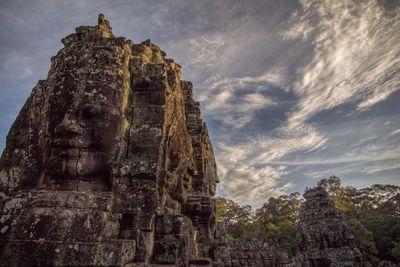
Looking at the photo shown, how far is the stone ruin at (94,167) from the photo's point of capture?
278 cm

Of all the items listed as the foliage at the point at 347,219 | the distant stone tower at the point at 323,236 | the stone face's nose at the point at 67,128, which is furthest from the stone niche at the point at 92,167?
the foliage at the point at 347,219

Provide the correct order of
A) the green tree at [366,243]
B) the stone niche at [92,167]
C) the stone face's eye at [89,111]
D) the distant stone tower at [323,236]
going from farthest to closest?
1. the green tree at [366,243]
2. the distant stone tower at [323,236]
3. the stone face's eye at [89,111]
4. the stone niche at [92,167]

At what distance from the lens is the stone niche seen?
2773mm

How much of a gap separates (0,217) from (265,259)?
1787 cm

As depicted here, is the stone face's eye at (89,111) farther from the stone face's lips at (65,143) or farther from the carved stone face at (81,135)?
the stone face's lips at (65,143)

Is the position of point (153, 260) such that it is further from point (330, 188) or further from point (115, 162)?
point (330, 188)

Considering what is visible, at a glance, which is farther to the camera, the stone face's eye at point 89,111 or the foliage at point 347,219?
the foliage at point 347,219

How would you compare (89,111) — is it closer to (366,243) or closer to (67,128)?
(67,128)

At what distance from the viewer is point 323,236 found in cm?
1212

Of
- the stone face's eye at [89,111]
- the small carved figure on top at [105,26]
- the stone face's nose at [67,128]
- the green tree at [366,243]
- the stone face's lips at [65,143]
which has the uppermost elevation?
the small carved figure on top at [105,26]

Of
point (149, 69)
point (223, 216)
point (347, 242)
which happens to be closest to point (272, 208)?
point (223, 216)

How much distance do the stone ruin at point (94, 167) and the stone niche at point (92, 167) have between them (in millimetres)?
12

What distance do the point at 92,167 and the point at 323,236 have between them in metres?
12.0

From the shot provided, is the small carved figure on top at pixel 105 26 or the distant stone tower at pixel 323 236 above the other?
the small carved figure on top at pixel 105 26
